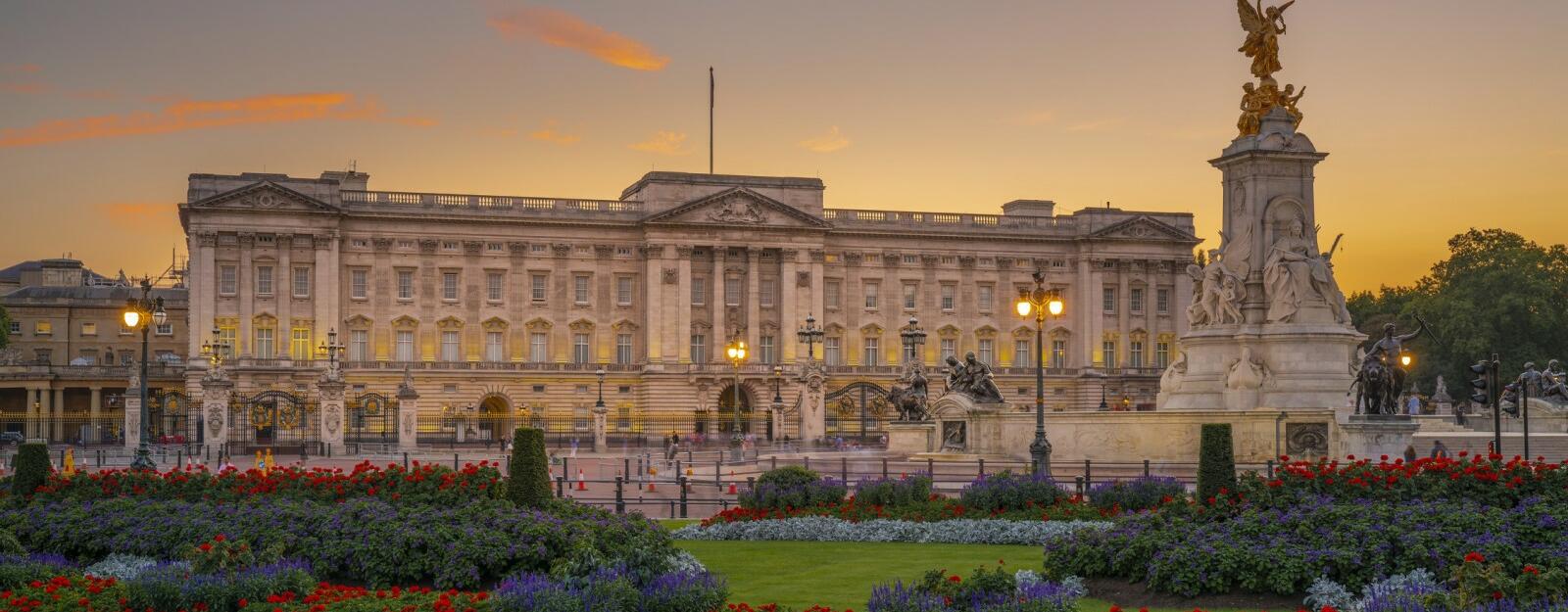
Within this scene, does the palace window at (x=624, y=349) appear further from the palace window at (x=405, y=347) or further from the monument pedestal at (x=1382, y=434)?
the monument pedestal at (x=1382, y=434)

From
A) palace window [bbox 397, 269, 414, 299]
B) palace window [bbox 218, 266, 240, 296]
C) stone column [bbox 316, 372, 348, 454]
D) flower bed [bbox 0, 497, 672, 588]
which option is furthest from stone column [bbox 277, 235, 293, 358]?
flower bed [bbox 0, 497, 672, 588]

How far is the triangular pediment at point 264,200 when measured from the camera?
85250 millimetres

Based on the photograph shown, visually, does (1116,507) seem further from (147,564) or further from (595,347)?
(595,347)

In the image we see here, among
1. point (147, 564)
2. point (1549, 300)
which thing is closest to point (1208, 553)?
point (147, 564)

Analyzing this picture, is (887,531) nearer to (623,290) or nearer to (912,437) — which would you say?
(912,437)

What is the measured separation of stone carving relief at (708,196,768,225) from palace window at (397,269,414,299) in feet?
55.1

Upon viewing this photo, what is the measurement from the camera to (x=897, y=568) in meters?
19.0

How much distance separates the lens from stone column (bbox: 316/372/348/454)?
203 feet

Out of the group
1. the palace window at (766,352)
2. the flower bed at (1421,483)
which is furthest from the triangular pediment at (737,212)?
the flower bed at (1421,483)

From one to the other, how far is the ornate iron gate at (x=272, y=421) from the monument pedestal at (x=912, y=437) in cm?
2488

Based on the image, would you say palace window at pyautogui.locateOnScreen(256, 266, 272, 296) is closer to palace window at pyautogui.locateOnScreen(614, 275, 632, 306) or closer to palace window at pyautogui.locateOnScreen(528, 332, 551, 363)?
palace window at pyautogui.locateOnScreen(528, 332, 551, 363)

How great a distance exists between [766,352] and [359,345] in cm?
2194

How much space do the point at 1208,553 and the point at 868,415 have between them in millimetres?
72782

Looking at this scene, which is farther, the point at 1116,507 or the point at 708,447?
the point at 708,447
